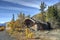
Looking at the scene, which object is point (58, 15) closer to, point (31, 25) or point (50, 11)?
point (50, 11)

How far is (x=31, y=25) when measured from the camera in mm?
51469

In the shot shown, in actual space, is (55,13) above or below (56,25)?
above

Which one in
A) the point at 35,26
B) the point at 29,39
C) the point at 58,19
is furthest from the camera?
the point at 58,19

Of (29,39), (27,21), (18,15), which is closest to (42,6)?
(18,15)

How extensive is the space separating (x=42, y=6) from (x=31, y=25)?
143 ft

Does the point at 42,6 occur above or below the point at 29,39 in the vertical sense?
Answer: above

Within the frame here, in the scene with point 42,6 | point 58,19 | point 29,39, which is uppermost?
point 42,6

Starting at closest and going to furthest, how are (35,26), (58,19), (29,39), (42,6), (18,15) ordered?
(29,39), (35,26), (58,19), (18,15), (42,6)

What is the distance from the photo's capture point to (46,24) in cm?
5597

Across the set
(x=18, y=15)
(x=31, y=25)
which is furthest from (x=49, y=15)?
(x=18, y=15)

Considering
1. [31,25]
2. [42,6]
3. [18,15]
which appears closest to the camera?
[31,25]

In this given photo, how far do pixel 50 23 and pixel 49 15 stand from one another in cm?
301

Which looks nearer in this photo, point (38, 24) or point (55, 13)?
point (38, 24)

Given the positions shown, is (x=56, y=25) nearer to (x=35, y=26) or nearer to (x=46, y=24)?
(x=46, y=24)
